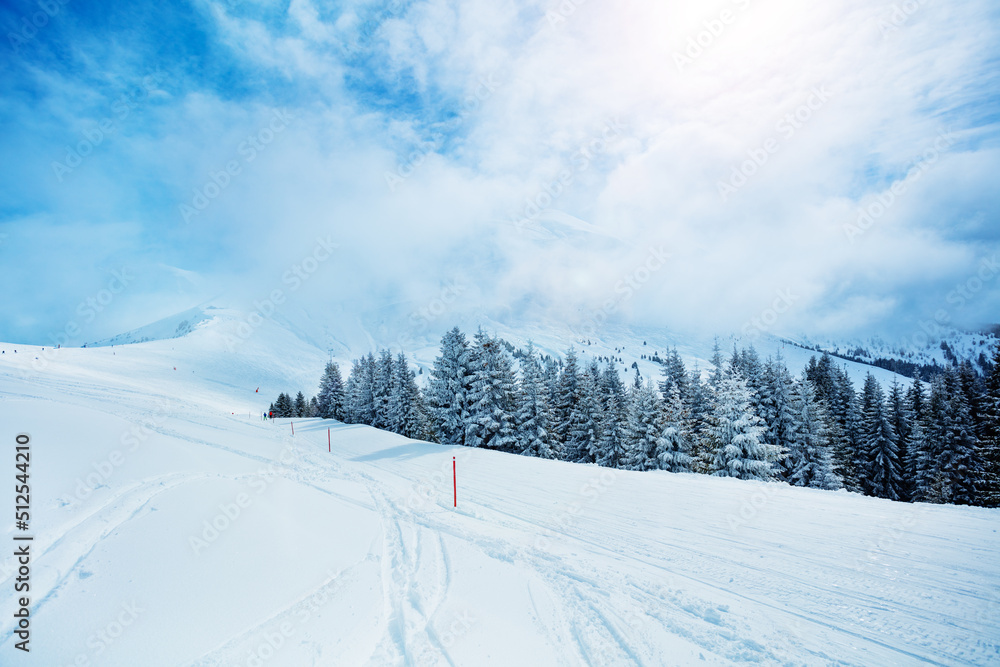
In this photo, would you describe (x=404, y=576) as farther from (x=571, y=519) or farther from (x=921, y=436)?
(x=921, y=436)

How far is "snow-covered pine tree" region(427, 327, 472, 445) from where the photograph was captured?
1121 inches

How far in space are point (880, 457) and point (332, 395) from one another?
58289 millimetres

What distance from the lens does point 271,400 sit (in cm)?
9925

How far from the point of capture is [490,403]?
27.8 meters

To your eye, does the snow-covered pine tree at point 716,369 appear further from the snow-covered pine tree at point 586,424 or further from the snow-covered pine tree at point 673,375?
the snow-covered pine tree at point 586,424

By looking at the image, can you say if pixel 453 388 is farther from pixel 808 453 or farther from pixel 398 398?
pixel 808 453

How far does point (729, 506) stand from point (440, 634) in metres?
7.66

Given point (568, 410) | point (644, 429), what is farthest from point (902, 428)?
point (568, 410)

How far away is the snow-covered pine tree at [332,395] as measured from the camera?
52.0 meters

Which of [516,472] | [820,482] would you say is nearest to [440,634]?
[516,472]

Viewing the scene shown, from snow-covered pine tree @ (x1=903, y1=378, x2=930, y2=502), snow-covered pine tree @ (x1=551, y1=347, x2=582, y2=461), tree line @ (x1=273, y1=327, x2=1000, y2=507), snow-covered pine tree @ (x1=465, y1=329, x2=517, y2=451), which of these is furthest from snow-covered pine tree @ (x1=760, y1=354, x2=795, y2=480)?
snow-covered pine tree @ (x1=465, y1=329, x2=517, y2=451)

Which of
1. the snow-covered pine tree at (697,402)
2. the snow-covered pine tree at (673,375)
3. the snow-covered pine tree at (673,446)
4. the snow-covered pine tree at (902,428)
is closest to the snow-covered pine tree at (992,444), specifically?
the snow-covered pine tree at (902,428)

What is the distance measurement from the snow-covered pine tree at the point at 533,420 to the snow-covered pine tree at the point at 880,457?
100ft

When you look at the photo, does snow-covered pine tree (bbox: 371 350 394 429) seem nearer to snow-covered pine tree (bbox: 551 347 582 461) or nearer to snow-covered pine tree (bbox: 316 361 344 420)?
snow-covered pine tree (bbox: 316 361 344 420)
